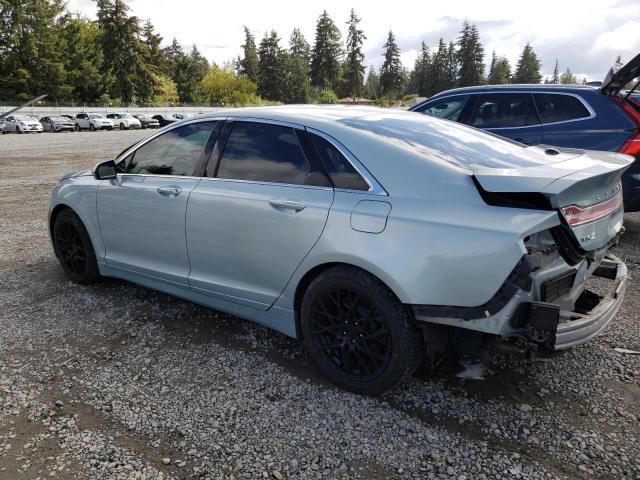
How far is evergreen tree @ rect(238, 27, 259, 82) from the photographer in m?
97.5

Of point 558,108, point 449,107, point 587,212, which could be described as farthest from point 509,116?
point 587,212

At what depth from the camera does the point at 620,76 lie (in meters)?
5.02

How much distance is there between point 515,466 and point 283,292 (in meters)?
1.55

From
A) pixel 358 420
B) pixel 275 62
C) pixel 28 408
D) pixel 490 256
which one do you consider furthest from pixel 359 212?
pixel 275 62


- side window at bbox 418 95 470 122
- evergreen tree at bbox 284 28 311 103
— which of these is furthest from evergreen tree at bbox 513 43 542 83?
side window at bbox 418 95 470 122

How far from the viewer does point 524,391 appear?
292 centimetres

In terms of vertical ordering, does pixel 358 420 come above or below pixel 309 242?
below

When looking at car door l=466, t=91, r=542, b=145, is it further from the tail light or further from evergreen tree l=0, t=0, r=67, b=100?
evergreen tree l=0, t=0, r=67, b=100

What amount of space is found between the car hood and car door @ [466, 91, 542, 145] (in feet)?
2.61

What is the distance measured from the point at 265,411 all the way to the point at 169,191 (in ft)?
5.80

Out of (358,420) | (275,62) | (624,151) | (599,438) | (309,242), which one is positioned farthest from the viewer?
(275,62)

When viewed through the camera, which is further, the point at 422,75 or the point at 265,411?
the point at 422,75

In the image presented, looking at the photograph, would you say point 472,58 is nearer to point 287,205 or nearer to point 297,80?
point 297,80

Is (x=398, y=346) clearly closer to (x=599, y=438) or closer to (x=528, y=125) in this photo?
(x=599, y=438)
